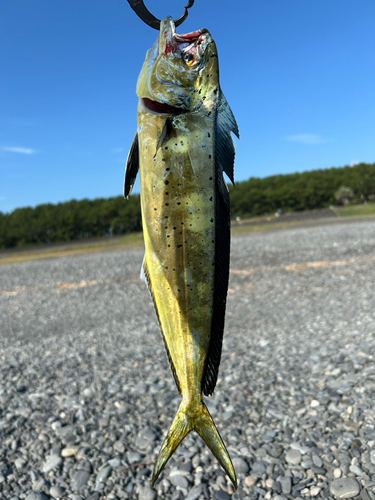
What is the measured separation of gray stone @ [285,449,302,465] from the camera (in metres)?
4.54

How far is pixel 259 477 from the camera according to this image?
14.3 ft

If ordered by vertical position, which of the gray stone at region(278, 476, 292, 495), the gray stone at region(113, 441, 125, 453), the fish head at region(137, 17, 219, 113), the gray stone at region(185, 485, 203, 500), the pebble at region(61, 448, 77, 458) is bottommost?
the gray stone at region(278, 476, 292, 495)

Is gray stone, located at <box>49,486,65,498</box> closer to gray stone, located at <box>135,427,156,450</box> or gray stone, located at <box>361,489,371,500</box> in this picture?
gray stone, located at <box>135,427,156,450</box>

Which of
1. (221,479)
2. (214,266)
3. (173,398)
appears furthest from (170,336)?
(173,398)

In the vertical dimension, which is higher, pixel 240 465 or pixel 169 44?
pixel 169 44

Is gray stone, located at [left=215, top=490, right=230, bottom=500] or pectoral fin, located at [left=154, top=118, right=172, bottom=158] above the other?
pectoral fin, located at [left=154, top=118, right=172, bottom=158]

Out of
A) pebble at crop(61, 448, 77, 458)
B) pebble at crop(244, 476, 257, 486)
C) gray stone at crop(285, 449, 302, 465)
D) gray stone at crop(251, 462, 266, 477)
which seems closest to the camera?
pebble at crop(244, 476, 257, 486)

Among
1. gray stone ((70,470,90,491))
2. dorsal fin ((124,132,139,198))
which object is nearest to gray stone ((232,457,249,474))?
gray stone ((70,470,90,491))

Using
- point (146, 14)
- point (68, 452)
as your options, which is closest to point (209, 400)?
point (68, 452)

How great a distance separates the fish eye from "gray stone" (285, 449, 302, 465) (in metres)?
4.31

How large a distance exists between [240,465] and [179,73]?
13.8 feet

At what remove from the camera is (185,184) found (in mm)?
1733

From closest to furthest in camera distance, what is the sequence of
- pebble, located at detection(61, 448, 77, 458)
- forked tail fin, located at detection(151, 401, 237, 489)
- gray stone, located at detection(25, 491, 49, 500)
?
forked tail fin, located at detection(151, 401, 237, 489) → gray stone, located at detection(25, 491, 49, 500) → pebble, located at detection(61, 448, 77, 458)

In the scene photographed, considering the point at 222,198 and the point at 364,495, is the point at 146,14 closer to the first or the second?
the point at 222,198
